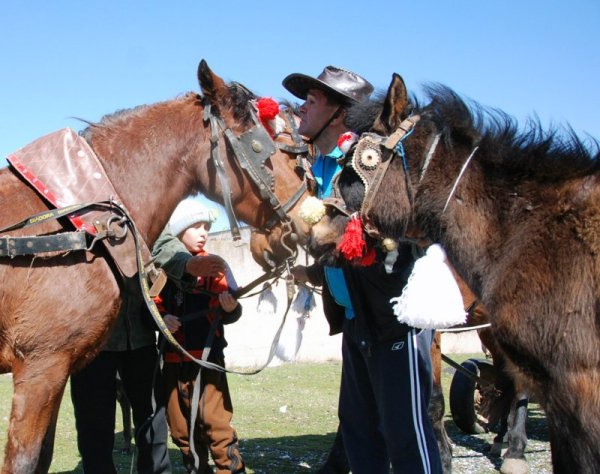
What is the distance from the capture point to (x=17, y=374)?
321cm

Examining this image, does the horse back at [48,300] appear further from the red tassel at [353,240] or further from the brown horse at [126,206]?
the red tassel at [353,240]

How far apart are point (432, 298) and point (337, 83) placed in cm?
150

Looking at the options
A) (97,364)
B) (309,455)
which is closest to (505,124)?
(97,364)

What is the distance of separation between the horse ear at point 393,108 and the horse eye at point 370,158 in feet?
0.39

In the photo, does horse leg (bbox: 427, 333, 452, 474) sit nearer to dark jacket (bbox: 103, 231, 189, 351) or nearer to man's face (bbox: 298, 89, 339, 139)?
dark jacket (bbox: 103, 231, 189, 351)

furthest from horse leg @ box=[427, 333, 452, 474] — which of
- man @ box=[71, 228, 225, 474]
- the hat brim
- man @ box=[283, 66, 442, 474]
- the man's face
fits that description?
the hat brim

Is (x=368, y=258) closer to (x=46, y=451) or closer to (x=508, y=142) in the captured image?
(x=508, y=142)

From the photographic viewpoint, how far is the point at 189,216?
483 centimetres

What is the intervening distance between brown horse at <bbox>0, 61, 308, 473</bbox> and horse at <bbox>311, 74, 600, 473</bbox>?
79 centimetres

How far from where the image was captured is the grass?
6031mm

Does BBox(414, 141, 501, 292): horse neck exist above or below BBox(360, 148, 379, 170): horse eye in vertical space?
below

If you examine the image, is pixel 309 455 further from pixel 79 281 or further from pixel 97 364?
pixel 79 281

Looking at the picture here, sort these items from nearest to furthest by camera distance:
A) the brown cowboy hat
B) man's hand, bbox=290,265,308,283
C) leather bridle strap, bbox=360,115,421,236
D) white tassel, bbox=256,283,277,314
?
leather bridle strap, bbox=360,115,421,236 < the brown cowboy hat < man's hand, bbox=290,265,308,283 < white tassel, bbox=256,283,277,314

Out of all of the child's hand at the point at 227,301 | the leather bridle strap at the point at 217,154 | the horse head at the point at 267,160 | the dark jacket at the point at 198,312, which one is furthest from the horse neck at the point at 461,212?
the dark jacket at the point at 198,312
